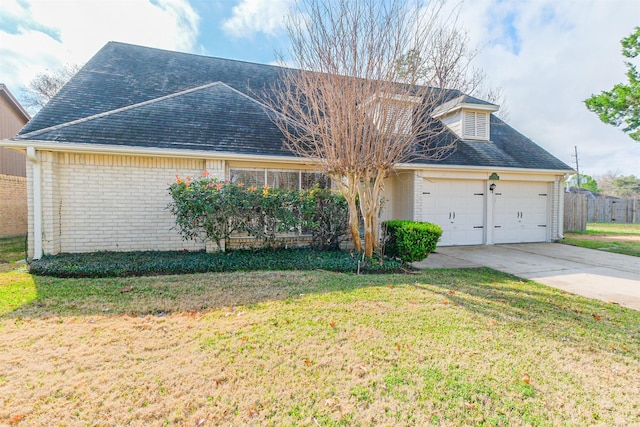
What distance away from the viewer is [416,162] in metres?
9.63

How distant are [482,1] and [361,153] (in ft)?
15.6

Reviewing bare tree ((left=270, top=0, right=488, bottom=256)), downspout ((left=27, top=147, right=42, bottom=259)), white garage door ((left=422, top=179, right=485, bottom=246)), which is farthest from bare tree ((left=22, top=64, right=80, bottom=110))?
white garage door ((left=422, top=179, right=485, bottom=246))

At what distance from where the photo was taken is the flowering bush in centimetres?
676

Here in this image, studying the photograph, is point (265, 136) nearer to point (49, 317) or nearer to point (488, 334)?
point (49, 317)

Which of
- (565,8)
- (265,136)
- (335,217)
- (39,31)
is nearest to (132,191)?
(265,136)

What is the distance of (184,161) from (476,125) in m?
10.5

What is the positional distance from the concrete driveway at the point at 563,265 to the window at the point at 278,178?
3.73 meters

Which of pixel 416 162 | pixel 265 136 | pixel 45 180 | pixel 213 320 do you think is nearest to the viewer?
pixel 213 320

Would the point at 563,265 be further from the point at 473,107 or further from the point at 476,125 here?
the point at 473,107

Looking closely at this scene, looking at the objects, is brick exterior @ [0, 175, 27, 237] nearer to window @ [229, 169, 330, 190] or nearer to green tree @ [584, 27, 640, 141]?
window @ [229, 169, 330, 190]

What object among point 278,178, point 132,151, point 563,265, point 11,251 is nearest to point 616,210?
point 563,265

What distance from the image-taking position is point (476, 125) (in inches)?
463

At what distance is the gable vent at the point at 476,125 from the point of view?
38.2 feet

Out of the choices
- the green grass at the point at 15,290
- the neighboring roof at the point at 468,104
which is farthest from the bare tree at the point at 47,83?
the neighboring roof at the point at 468,104
